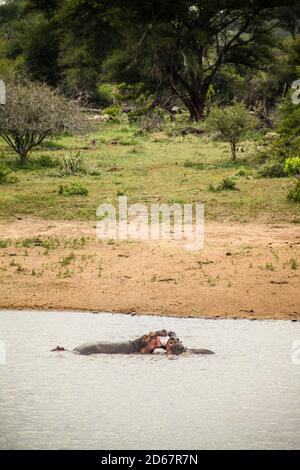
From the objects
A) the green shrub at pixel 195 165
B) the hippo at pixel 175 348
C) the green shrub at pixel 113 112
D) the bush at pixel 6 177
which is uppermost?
the green shrub at pixel 113 112

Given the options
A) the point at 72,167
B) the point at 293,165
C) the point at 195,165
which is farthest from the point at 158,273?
the point at 195,165

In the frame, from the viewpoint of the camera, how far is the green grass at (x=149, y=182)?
13898 mm

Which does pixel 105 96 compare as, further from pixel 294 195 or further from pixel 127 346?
pixel 127 346

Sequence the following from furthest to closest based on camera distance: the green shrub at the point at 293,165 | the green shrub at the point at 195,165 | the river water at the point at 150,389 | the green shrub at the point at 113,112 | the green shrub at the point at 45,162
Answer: the green shrub at the point at 113,112 < the green shrub at the point at 45,162 < the green shrub at the point at 195,165 < the green shrub at the point at 293,165 < the river water at the point at 150,389

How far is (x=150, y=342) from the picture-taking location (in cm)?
789

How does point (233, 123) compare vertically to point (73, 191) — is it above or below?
above

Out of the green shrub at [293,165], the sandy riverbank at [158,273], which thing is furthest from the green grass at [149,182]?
the sandy riverbank at [158,273]

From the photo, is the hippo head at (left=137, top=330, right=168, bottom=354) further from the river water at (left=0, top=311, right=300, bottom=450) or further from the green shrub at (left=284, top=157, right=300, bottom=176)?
the green shrub at (left=284, top=157, right=300, bottom=176)

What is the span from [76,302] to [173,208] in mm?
4897

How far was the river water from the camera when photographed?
248 inches

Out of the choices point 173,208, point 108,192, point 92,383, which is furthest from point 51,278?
point 108,192

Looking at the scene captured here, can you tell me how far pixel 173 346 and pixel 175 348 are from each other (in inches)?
1.7

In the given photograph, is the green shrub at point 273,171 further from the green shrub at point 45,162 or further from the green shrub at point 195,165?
the green shrub at point 45,162

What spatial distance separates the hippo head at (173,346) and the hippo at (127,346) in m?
0.07
